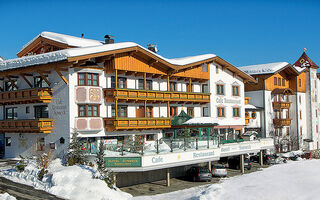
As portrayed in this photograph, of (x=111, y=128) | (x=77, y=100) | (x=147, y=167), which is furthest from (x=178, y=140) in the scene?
(x=77, y=100)

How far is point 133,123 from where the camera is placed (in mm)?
38156

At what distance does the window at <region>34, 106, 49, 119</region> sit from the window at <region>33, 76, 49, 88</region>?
205cm

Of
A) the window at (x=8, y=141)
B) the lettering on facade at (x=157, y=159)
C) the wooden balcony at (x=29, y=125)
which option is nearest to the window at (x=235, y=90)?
the lettering on facade at (x=157, y=159)

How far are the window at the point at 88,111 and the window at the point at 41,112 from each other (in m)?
3.48

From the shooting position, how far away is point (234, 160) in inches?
1777

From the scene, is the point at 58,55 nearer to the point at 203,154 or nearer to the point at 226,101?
the point at 203,154

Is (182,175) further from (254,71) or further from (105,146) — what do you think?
(254,71)

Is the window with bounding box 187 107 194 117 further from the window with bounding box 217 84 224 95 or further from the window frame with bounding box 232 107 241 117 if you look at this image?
the window frame with bounding box 232 107 241 117

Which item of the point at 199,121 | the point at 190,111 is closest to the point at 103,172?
the point at 199,121

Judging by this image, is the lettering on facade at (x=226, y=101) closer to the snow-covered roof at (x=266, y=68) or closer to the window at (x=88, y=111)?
the snow-covered roof at (x=266, y=68)

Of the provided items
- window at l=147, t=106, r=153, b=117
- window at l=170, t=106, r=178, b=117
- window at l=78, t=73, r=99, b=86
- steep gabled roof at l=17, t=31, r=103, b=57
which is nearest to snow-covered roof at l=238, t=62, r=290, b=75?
window at l=170, t=106, r=178, b=117

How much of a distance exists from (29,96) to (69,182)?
11569mm

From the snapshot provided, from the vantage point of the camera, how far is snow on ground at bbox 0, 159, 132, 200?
26266mm

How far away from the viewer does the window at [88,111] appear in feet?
117
